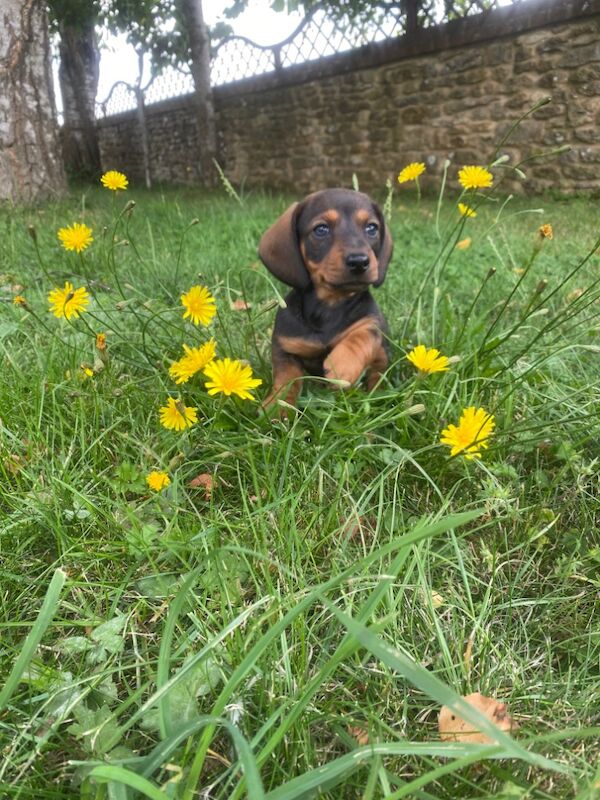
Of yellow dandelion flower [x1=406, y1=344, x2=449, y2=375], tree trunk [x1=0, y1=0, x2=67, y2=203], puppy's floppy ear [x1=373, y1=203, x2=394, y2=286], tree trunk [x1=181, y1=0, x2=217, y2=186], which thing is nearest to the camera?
yellow dandelion flower [x1=406, y1=344, x2=449, y2=375]

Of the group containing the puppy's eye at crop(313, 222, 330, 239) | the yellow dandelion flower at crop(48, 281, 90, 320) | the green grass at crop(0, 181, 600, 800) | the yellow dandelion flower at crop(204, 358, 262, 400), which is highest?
the puppy's eye at crop(313, 222, 330, 239)

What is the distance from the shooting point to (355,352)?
6.31 feet

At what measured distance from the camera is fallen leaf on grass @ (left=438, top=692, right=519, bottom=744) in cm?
99

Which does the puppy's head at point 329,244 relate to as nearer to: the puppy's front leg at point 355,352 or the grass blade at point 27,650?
the puppy's front leg at point 355,352

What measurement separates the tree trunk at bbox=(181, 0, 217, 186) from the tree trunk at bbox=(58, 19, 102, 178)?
14.8 ft

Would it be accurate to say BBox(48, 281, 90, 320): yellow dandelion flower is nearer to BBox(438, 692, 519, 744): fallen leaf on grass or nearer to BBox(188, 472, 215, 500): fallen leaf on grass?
BBox(188, 472, 215, 500): fallen leaf on grass

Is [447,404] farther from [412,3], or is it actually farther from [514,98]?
[412,3]

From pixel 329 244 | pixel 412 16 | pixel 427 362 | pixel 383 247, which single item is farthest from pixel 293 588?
pixel 412 16

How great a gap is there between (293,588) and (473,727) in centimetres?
43

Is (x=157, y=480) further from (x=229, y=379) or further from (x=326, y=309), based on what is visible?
(x=326, y=309)

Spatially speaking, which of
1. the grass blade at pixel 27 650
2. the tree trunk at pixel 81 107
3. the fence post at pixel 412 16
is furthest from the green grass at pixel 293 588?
the tree trunk at pixel 81 107

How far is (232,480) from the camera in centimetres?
166

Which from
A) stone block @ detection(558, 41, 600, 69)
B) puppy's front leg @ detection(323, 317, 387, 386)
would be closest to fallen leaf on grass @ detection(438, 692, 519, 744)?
puppy's front leg @ detection(323, 317, 387, 386)

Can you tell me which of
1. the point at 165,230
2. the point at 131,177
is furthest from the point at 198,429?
the point at 131,177
